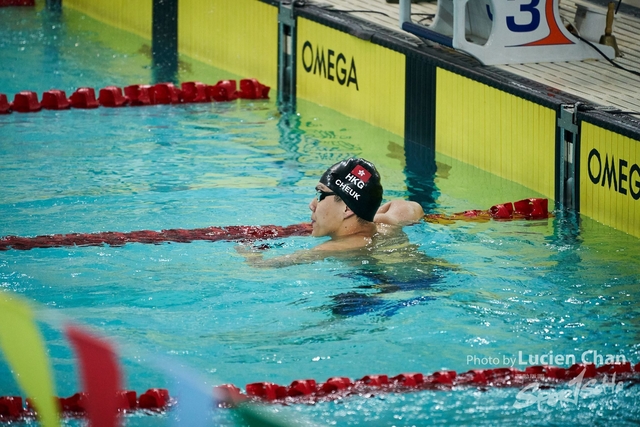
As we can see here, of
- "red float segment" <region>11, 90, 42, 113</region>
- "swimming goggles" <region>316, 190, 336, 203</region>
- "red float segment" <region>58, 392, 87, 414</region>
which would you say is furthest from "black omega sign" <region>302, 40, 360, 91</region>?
"red float segment" <region>58, 392, 87, 414</region>

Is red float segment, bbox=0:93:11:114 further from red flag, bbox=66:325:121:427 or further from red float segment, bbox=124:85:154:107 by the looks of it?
red flag, bbox=66:325:121:427

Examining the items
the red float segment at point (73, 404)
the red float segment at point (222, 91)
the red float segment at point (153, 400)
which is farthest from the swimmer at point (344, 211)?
the red float segment at point (222, 91)

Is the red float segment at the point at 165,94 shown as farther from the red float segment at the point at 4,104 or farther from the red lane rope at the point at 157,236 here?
the red lane rope at the point at 157,236

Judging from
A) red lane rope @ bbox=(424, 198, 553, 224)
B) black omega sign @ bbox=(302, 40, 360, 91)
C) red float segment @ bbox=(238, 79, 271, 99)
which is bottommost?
red float segment @ bbox=(238, 79, 271, 99)

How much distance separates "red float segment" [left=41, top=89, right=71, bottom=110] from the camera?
9711 millimetres

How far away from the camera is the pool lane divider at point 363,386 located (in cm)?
436

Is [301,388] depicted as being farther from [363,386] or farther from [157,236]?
[157,236]

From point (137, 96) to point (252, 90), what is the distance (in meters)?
0.91

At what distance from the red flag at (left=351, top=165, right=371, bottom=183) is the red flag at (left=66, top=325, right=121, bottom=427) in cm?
344

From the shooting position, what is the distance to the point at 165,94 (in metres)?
10.0

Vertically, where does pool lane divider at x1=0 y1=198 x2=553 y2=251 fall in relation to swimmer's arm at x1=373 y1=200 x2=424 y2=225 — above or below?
below

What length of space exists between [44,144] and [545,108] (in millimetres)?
3364

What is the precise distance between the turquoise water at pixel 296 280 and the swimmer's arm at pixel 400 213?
3.4 inches

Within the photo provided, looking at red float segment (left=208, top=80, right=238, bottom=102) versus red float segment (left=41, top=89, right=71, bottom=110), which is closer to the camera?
red float segment (left=41, top=89, right=71, bottom=110)
